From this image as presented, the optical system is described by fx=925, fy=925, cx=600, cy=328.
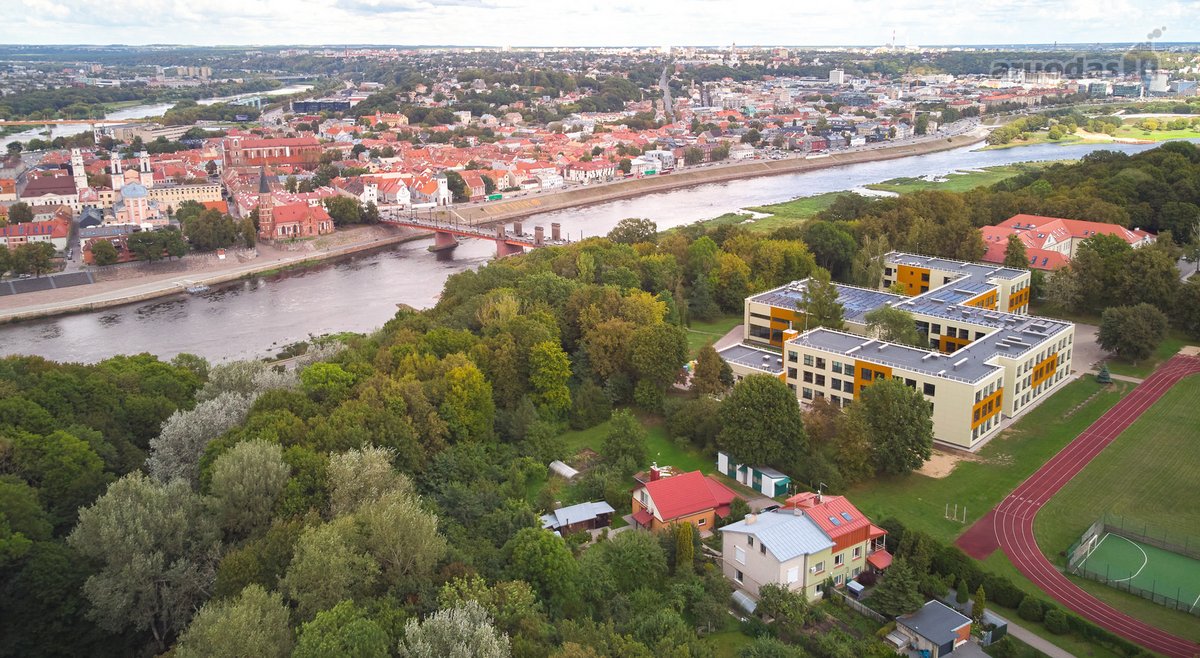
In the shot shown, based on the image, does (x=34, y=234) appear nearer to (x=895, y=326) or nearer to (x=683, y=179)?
(x=895, y=326)

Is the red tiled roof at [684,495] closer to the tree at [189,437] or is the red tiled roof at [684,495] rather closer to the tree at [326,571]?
the tree at [326,571]

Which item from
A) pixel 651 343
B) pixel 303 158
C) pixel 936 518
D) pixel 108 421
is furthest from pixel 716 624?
pixel 303 158

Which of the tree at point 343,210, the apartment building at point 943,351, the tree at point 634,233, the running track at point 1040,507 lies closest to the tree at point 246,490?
the running track at point 1040,507

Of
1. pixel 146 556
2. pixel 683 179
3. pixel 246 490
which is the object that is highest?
pixel 246 490

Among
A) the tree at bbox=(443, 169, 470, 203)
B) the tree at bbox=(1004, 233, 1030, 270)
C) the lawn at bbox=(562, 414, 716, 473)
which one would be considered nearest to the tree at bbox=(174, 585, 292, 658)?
the lawn at bbox=(562, 414, 716, 473)

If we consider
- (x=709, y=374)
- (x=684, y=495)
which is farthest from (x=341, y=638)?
(x=709, y=374)

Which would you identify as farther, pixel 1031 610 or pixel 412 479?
pixel 412 479

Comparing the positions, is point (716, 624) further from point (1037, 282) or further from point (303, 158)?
point (303, 158)
